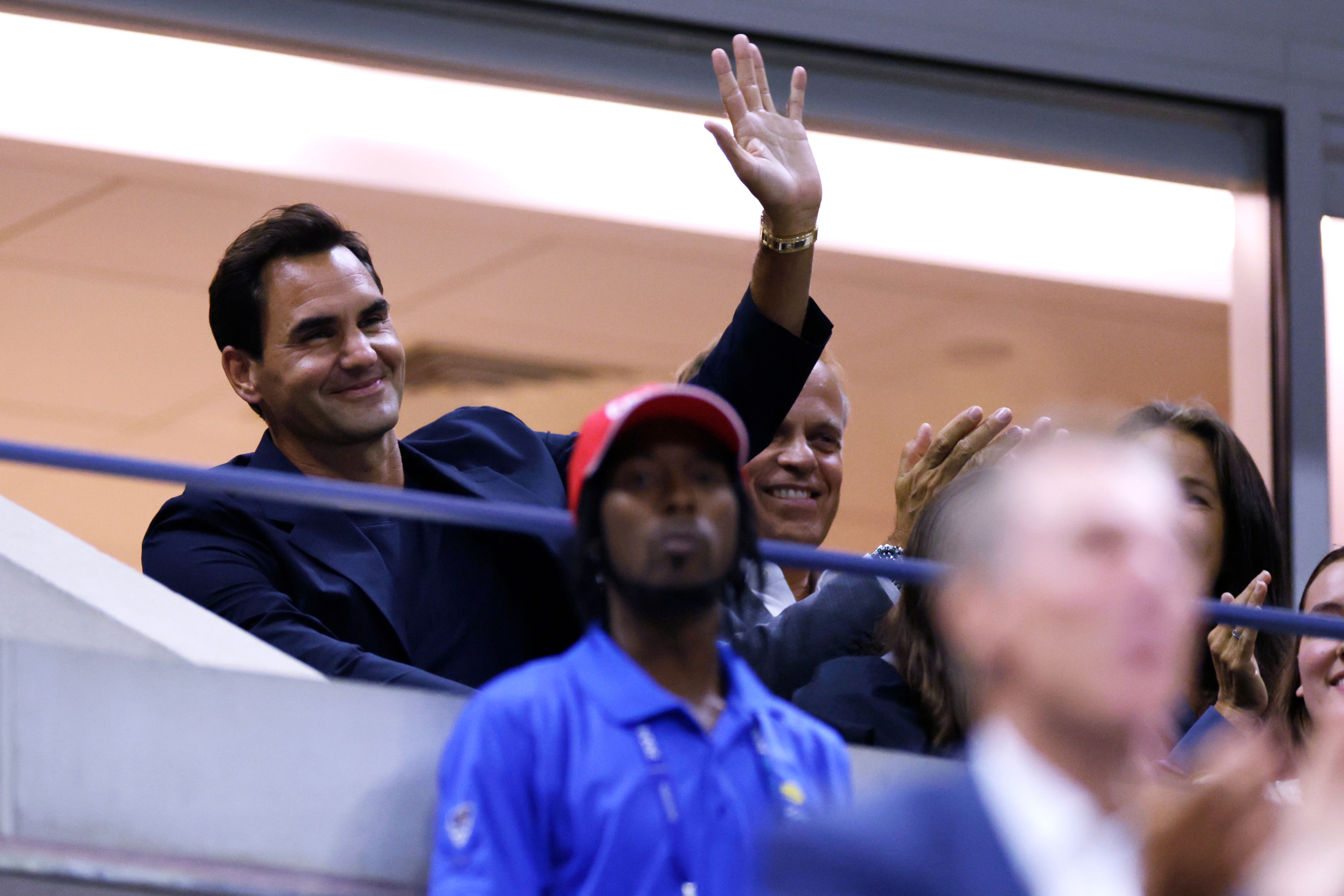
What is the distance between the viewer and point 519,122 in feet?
15.8

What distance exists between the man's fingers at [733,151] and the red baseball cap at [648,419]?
0.71 m

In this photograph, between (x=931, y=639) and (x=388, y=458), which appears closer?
(x=931, y=639)

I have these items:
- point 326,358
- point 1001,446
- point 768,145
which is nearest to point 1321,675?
point 1001,446

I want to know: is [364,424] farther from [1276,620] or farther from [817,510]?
[1276,620]

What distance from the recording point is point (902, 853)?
1.19 meters

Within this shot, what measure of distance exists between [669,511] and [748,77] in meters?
1.20

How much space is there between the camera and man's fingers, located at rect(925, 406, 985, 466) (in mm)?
2885

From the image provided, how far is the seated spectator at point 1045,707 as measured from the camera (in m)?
1.20

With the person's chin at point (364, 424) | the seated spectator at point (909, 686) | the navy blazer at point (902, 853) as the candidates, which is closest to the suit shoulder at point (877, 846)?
the navy blazer at point (902, 853)

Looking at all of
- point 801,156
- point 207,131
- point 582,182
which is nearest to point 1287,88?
point 582,182

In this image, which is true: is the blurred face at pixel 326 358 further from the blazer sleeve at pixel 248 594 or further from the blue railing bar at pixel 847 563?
the blue railing bar at pixel 847 563

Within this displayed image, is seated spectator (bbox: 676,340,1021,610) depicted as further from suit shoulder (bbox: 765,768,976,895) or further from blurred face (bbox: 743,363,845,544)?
suit shoulder (bbox: 765,768,976,895)

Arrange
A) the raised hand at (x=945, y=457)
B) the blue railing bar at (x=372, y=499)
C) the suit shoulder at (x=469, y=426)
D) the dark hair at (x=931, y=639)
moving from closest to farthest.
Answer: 1. the blue railing bar at (x=372, y=499)
2. the dark hair at (x=931, y=639)
3. the raised hand at (x=945, y=457)
4. the suit shoulder at (x=469, y=426)

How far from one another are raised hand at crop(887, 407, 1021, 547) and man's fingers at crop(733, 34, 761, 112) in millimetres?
608
